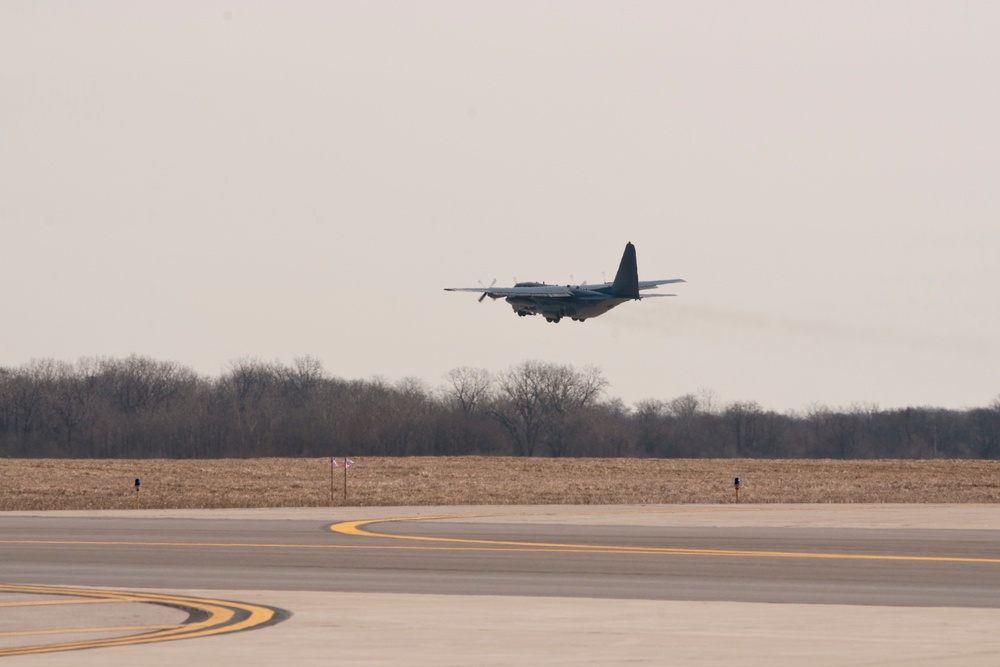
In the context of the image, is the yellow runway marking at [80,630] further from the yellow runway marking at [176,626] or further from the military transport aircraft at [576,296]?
the military transport aircraft at [576,296]

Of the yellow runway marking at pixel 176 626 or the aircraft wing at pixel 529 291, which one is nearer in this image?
the yellow runway marking at pixel 176 626

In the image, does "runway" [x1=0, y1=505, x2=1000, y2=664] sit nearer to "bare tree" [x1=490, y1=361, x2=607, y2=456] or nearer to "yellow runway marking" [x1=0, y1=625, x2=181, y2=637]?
"yellow runway marking" [x1=0, y1=625, x2=181, y2=637]

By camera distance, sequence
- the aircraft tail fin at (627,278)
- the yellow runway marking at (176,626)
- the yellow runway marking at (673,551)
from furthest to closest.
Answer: the aircraft tail fin at (627,278) < the yellow runway marking at (673,551) < the yellow runway marking at (176,626)

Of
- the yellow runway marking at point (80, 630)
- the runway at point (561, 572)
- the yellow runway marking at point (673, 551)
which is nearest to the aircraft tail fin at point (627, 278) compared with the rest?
the runway at point (561, 572)

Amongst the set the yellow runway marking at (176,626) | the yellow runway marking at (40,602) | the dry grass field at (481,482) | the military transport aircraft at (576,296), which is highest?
the military transport aircraft at (576,296)

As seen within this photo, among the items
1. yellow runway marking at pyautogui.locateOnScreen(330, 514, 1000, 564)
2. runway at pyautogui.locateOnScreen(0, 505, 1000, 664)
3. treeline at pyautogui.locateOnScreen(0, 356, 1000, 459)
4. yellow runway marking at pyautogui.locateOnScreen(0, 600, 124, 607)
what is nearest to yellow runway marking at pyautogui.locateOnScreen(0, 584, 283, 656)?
yellow runway marking at pyautogui.locateOnScreen(0, 600, 124, 607)

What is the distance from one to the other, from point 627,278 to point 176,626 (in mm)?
49718

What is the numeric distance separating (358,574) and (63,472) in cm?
5843

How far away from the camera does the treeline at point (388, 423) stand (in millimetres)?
131750

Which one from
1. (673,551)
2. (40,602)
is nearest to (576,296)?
(673,551)

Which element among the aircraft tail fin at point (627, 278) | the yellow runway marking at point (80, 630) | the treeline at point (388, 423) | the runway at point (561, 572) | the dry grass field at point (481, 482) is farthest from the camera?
the treeline at point (388, 423)

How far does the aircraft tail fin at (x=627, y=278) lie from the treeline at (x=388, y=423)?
63.9 metres

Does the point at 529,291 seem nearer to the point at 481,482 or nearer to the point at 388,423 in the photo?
the point at 481,482

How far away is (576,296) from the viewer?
2603 inches
